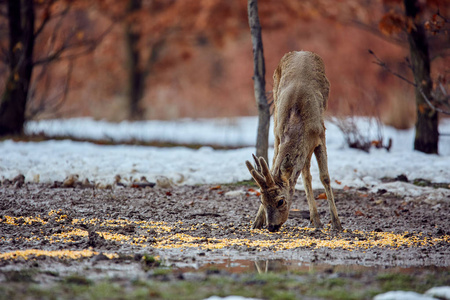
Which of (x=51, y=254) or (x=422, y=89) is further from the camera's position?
(x=422, y=89)

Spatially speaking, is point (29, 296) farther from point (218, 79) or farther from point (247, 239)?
point (218, 79)

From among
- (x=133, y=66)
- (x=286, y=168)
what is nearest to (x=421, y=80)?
(x=286, y=168)

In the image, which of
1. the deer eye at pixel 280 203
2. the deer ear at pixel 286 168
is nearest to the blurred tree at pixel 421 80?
the deer ear at pixel 286 168

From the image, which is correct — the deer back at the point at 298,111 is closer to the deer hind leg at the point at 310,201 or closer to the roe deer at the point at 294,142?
the roe deer at the point at 294,142

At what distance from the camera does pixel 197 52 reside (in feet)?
111

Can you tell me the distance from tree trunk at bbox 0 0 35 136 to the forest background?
221 centimetres

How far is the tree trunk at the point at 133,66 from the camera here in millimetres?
24734

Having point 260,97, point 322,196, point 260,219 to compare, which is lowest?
point 260,219

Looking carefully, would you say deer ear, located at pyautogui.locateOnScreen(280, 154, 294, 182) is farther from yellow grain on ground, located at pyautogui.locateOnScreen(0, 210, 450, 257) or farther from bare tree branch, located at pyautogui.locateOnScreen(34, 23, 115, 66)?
bare tree branch, located at pyautogui.locateOnScreen(34, 23, 115, 66)

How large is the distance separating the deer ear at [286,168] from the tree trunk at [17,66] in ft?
31.5

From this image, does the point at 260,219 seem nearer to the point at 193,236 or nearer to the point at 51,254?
the point at 193,236

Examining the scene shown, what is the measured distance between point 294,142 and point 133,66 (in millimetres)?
19352

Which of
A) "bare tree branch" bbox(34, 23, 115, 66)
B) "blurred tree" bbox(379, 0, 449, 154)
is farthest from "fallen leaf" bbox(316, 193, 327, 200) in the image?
"bare tree branch" bbox(34, 23, 115, 66)

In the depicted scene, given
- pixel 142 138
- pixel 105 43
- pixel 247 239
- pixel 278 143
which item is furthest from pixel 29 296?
pixel 105 43
